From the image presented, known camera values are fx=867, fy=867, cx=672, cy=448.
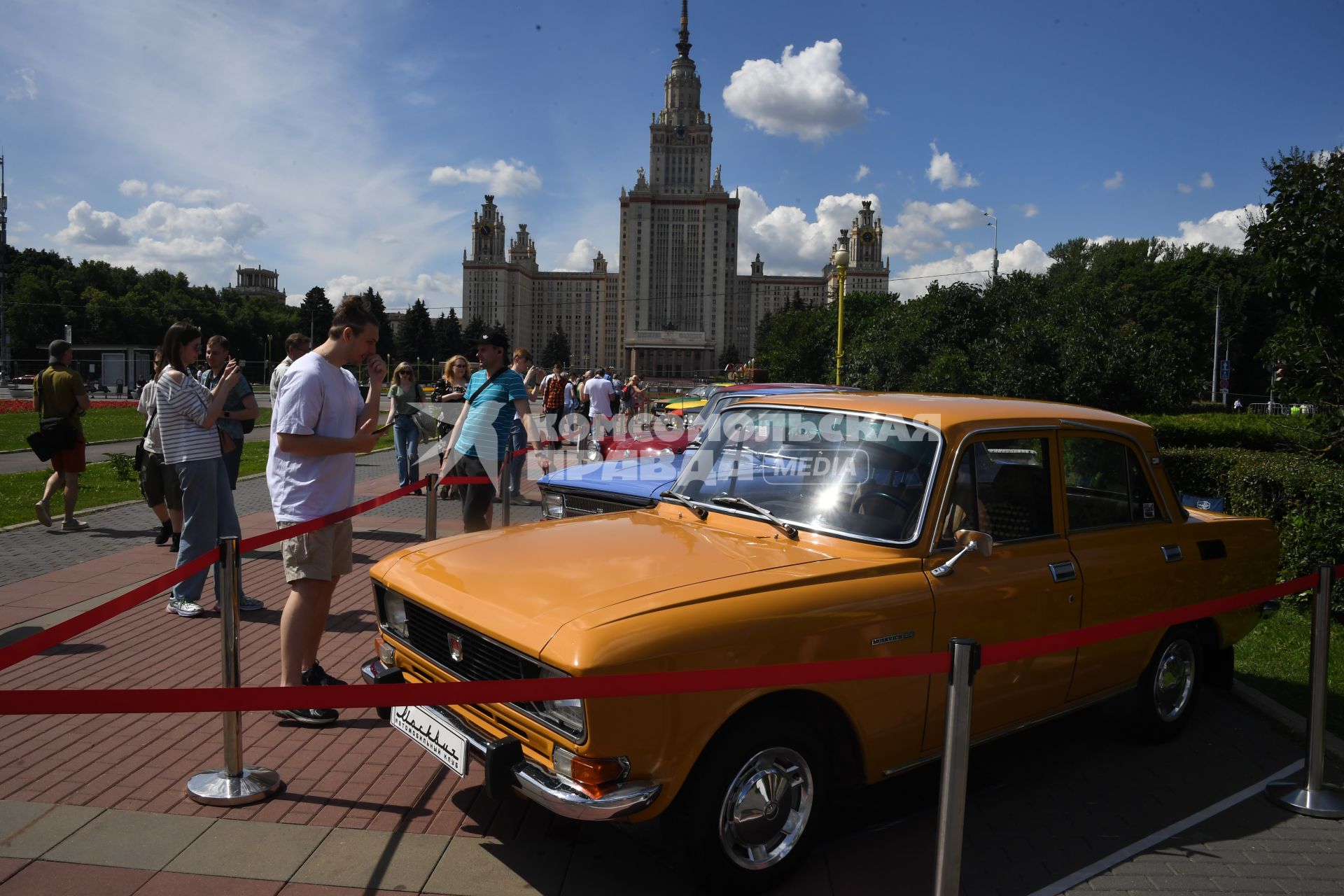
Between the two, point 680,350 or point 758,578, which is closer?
point 758,578

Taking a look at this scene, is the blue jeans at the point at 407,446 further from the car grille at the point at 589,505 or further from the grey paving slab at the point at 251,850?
the grey paving slab at the point at 251,850

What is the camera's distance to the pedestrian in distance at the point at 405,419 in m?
12.1

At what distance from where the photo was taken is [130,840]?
330cm

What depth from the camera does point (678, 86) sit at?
154 metres

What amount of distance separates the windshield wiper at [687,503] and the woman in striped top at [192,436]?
10.8 feet

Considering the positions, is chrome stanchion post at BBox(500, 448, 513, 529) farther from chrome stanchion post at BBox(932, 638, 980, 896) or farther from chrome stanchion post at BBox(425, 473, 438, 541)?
chrome stanchion post at BBox(932, 638, 980, 896)

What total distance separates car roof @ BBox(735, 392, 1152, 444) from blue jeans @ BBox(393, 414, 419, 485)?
8781 millimetres

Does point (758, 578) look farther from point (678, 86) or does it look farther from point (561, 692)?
point (678, 86)

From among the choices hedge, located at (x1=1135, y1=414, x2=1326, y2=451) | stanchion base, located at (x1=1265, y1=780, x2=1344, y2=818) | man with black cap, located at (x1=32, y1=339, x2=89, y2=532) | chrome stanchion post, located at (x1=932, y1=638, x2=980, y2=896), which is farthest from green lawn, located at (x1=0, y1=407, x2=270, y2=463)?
stanchion base, located at (x1=1265, y1=780, x2=1344, y2=818)

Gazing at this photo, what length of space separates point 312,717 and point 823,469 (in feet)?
9.53

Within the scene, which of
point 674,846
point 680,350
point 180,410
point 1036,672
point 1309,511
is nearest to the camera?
point 674,846

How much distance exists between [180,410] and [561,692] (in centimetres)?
458

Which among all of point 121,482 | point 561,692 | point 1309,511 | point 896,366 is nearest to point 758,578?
point 561,692

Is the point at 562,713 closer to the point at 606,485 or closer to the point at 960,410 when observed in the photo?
the point at 960,410
